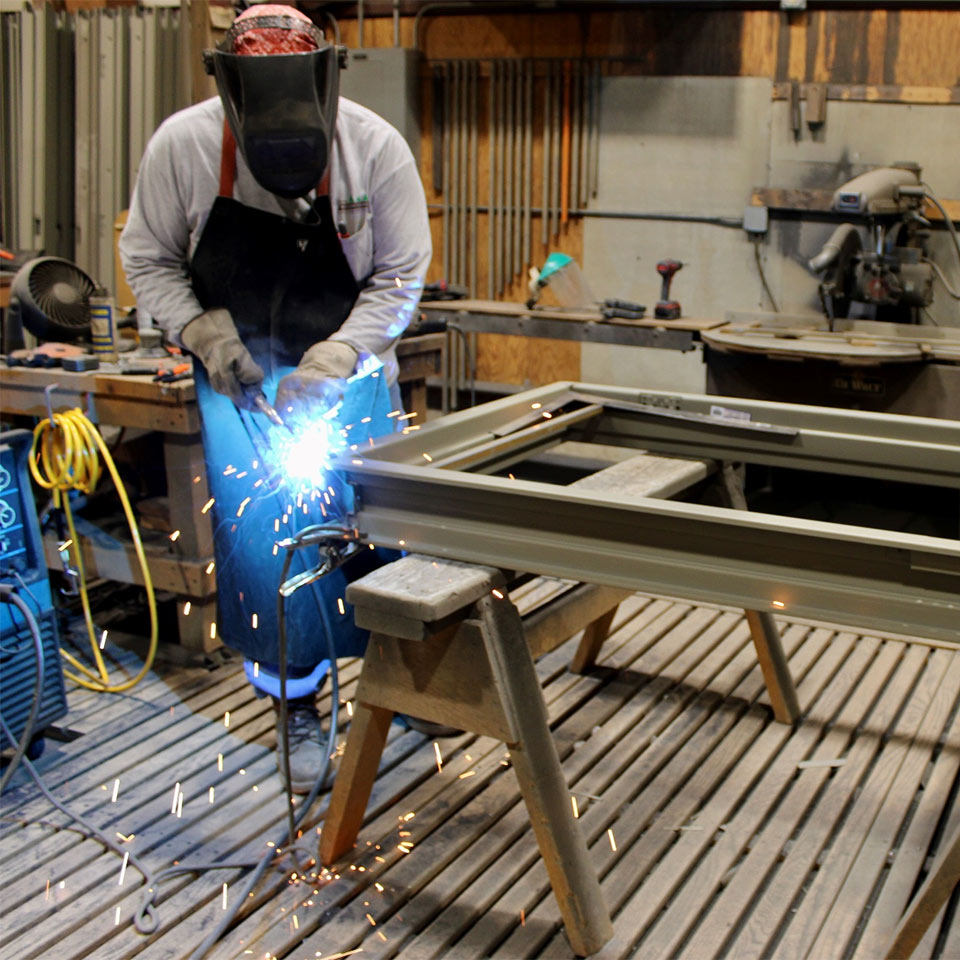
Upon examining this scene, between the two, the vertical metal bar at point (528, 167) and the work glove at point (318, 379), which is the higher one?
the vertical metal bar at point (528, 167)

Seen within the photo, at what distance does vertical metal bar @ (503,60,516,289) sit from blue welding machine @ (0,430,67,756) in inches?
135

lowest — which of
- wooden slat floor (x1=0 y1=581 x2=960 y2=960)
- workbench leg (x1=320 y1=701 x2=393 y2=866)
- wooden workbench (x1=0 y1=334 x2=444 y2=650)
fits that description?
wooden slat floor (x1=0 y1=581 x2=960 y2=960)

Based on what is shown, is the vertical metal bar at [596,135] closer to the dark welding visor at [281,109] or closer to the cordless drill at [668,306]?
the cordless drill at [668,306]

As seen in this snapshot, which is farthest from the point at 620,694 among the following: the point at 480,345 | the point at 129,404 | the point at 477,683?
the point at 480,345

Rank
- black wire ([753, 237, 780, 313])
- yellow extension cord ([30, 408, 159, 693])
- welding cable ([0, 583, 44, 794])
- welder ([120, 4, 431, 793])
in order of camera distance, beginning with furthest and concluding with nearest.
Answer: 1. black wire ([753, 237, 780, 313])
2. yellow extension cord ([30, 408, 159, 693])
3. welding cable ([0, 583, 44, 794])
4. welder ([120, 4, 431, 793])

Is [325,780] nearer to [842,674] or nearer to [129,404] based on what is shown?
[129,404]

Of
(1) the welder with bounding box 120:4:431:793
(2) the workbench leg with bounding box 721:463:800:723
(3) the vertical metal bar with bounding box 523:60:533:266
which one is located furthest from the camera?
(3) the vertical metal bar with bounding box 523:60:533:266

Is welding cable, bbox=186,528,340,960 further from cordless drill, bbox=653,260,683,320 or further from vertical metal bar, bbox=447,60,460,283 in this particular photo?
vertical metal bar, bbox=447,60,460,283

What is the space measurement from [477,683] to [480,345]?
416 cm

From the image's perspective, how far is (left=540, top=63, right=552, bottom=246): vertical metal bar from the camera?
554cm

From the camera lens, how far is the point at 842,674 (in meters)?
3.23

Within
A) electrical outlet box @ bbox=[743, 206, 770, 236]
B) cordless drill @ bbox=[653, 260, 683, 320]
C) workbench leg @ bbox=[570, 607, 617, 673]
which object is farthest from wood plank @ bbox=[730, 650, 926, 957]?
electrical outlet box @ bbox=[743, 206, 770, 236]

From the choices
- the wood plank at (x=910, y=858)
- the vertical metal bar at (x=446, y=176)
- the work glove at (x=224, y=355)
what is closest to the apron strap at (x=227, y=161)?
the work glove at (x=224, y=355)

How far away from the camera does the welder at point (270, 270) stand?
244cm
